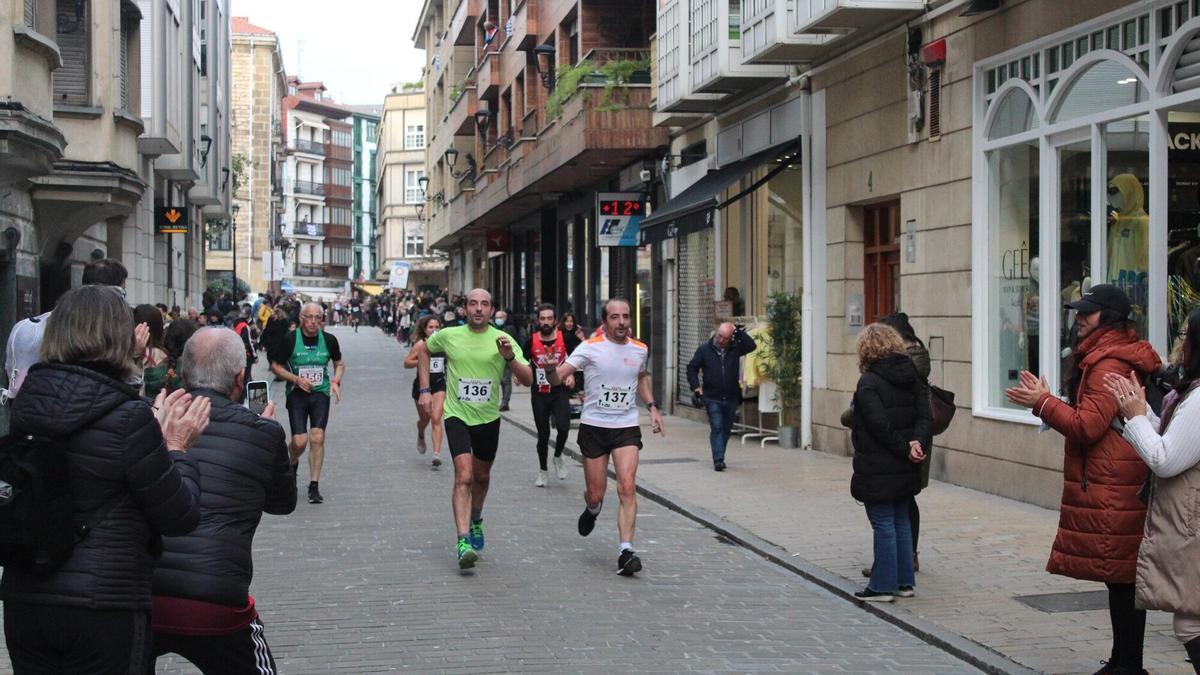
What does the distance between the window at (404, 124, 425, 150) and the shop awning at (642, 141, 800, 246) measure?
240 feet

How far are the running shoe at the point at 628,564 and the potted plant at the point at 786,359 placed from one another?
9083 millimetres

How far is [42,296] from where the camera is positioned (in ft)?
77.3

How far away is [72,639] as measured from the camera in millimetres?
4031

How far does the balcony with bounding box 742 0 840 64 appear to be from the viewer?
16266 millimetres

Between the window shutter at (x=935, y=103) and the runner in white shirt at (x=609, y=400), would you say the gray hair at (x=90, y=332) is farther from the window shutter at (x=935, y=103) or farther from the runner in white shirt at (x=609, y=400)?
the window shutter at (x=935, y=103)

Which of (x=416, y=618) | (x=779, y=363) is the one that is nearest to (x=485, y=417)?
(x=416, y=618)

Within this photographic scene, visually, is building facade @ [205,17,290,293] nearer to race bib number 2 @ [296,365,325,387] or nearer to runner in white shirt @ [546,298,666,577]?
race bib number 2 @ [296,365,325,387]

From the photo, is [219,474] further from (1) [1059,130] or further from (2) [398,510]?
(1) [1059,130]

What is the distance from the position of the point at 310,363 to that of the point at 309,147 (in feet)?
382

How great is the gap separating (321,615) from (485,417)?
221 cm

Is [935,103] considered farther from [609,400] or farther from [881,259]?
[609,400]

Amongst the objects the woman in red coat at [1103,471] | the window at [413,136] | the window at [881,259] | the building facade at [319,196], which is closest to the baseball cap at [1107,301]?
the woman in red coat at [1103,471]

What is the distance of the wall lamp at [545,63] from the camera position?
99.0 ft

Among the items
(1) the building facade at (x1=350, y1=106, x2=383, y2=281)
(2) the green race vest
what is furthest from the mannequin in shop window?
(1) the building facade at (x1=350, y1=106, x2=383, y2=281)
